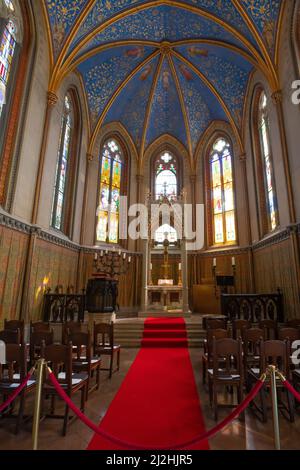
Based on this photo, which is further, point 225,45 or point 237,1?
point 225,45

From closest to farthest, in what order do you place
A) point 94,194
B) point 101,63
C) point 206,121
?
point 101,63
point 94,194
point 206,121

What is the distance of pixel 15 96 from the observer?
8.85m

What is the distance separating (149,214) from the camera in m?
14.3

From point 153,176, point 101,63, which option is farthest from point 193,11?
point 153,176

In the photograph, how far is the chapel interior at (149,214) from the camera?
3840 millimetres

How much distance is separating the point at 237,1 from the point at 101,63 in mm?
7001

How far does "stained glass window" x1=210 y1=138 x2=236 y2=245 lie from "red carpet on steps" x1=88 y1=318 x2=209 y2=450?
31.1 feet

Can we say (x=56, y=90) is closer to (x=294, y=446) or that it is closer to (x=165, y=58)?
(x=165, y=58)

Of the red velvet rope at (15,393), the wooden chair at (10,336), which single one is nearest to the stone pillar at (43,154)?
the wooden chair at (10,336)

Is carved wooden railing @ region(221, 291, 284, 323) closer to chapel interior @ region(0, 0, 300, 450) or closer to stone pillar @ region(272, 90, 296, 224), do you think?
chapel interior @ region(0, 0, 300, 450)

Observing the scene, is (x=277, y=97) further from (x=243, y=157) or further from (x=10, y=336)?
(x=10, y=336)

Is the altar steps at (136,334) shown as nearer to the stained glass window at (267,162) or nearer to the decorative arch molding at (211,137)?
the stained glass window at (267,162)

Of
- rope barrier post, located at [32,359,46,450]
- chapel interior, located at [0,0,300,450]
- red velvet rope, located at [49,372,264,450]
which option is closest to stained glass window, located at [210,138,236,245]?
chapel interior, located at [0,0,300,450]

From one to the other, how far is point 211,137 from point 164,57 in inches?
212
